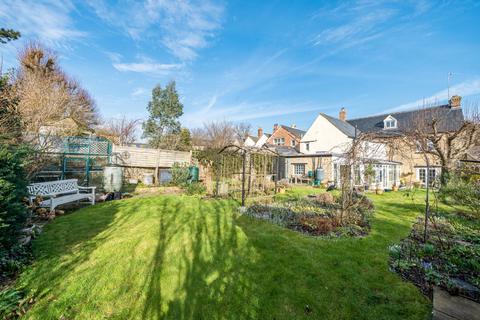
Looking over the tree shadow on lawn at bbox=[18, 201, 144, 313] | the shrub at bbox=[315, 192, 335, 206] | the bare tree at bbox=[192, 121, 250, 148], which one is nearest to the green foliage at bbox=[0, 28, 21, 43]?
the tree shadow on lawn at bbox=[18, 201, 144, 313]

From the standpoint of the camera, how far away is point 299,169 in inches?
822

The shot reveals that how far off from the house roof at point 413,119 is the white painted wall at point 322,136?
2.43m

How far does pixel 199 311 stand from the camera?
8.37 feet

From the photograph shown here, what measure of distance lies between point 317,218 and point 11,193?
6.96 m

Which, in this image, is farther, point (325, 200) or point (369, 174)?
point (369, 174)

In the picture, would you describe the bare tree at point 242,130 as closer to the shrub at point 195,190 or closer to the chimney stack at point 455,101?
the shrub at point 195,190

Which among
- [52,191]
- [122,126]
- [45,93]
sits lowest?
[52,191]

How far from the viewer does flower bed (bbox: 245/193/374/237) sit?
18.2 ft

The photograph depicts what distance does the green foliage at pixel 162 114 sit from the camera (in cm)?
2456

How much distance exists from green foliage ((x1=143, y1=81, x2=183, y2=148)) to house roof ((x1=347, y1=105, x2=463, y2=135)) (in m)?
20.6

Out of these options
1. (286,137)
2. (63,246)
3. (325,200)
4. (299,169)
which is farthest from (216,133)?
(63,246)

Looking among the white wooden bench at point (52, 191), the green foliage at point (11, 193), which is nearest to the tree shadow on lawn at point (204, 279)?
the green foliage at point (11, 193)

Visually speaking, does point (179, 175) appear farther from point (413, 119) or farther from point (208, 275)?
point (413, 119)

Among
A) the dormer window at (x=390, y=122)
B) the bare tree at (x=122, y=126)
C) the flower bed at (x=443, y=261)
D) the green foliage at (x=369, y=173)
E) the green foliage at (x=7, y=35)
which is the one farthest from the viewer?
the dormer window at (x=390, y=122)
